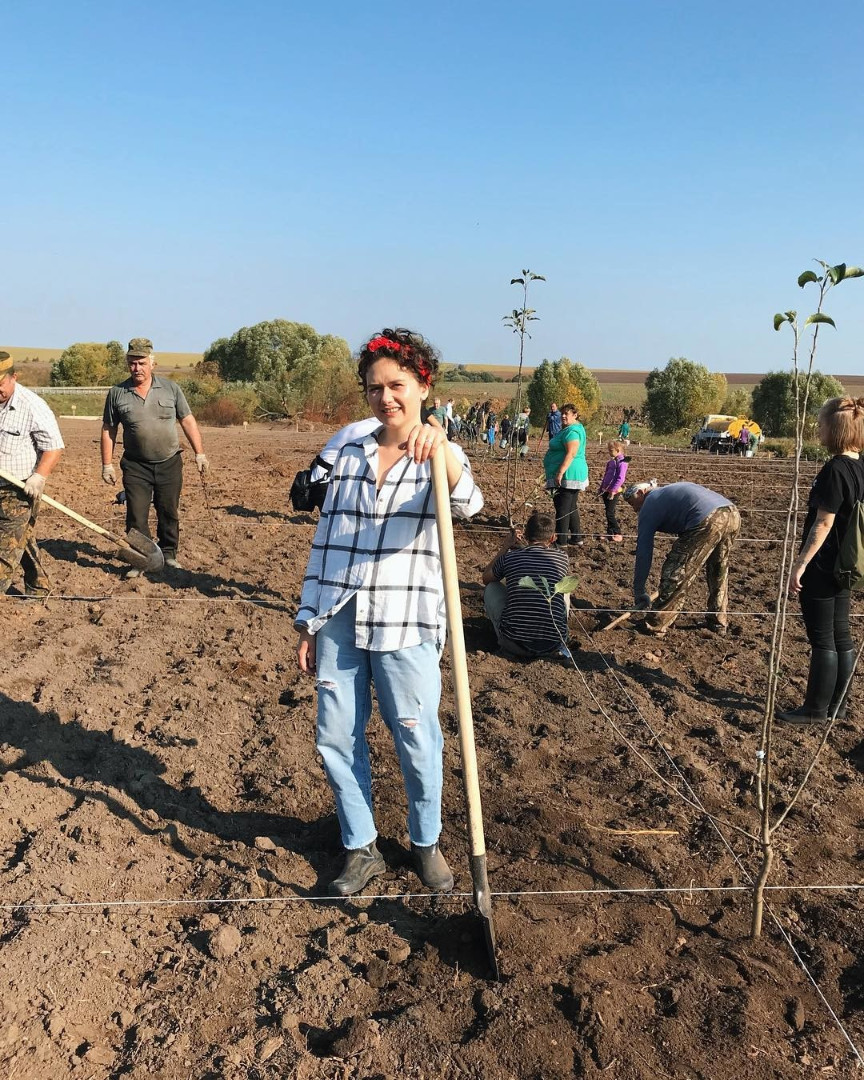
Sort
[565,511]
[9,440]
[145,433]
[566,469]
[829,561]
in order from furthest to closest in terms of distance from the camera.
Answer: [565,511] < [566,469] < [145,433] < [9,440] < [829,561]

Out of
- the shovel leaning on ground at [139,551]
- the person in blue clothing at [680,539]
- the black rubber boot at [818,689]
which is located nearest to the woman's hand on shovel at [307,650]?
the black rubber boot at [818,689]

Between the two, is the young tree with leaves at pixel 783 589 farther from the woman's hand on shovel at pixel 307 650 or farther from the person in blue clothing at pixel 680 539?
the person in blue clothing at pixel 680 539

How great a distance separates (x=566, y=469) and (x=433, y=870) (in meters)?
5.62

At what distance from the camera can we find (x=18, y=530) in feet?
17.9

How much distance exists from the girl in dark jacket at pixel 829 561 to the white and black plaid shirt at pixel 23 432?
14.2 feet

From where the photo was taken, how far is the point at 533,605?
5004mm

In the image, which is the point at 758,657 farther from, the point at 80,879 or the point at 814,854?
the point at 80,879

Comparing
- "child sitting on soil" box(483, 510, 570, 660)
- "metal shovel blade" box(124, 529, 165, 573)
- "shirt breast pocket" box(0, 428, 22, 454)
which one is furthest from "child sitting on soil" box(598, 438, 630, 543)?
"shirt breast pocket" box(0, 428, 22, 454)

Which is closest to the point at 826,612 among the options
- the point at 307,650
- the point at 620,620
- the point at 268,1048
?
the point at 620,620

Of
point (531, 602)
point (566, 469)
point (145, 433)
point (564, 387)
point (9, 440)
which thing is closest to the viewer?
point (531, 602)

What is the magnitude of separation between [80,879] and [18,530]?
3.31m

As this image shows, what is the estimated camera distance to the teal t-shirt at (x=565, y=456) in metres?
7.94

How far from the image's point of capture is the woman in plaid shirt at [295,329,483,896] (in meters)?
2.42

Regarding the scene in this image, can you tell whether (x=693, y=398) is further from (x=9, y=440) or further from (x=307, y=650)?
(x=307, y=650)
